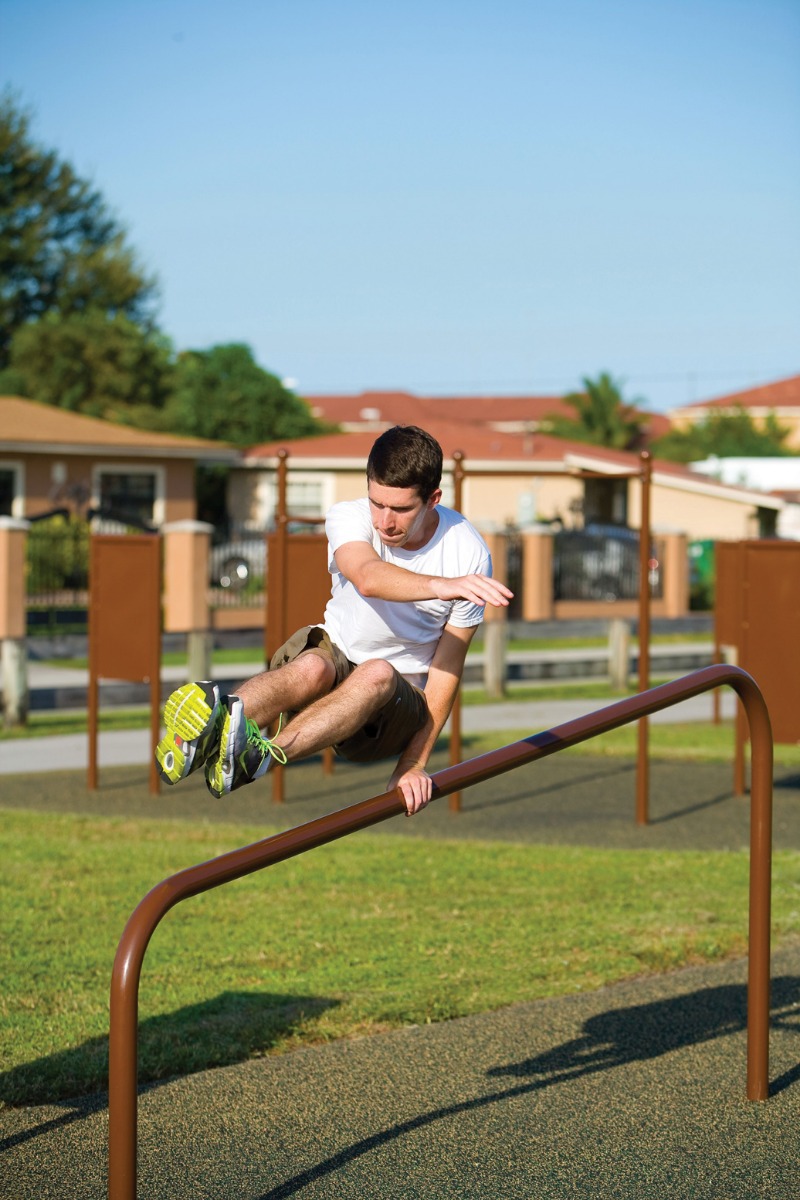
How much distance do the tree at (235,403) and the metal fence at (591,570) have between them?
1954cm

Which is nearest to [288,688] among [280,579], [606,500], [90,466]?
[280,579]

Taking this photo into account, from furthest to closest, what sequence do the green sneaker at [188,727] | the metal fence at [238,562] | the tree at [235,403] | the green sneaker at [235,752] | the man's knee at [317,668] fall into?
1. the tree at [235,403]
2. the metal fence at [238,562]
3. the man's knee at [317,668]
4. the green sneaker at [235,752]
5. the green sneaker at [188,727]

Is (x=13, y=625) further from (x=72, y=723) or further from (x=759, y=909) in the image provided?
(x=759, y=909)

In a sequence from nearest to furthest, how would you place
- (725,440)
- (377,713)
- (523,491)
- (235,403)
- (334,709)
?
1. (334,709)
2. (377,713)
3. (523,491)
4. (235,403)
5. (725,440)

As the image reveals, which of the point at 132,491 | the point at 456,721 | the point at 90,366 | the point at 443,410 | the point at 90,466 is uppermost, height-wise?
the point at 443,410

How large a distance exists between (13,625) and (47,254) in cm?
4307

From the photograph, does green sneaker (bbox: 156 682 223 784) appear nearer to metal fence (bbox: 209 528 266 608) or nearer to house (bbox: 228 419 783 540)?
metal fence (bbox: 209 528 266 608)

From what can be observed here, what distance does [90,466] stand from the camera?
3156 centimetres

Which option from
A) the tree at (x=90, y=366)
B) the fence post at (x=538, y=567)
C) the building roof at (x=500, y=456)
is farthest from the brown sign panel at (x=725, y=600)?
the tree at (x=90, y=366)

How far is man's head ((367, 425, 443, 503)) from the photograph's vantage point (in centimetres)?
412

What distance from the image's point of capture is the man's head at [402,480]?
4.13 metres

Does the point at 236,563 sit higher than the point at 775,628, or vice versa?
the point at 236,563

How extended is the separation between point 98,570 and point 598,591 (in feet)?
57.0

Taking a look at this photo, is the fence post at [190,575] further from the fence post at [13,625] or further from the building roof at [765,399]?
the building roof at [765,399]
